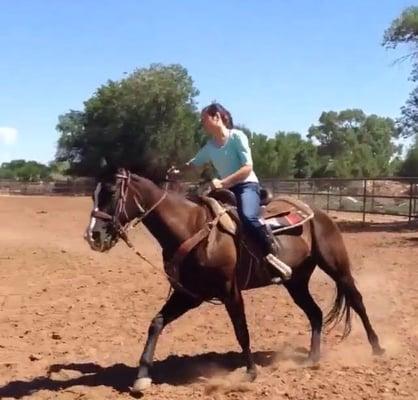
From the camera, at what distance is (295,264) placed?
6875 millimetres

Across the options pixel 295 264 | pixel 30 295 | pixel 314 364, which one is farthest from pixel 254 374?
pixel 30 295

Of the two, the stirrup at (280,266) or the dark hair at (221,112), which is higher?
the dark hair at (221,112)

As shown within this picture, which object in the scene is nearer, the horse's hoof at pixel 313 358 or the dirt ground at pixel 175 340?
the dirt ground at pixel 175 340

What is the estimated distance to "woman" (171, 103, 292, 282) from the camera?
19.8 ft

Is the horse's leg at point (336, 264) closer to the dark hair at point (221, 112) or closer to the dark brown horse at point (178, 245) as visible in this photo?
the dark brown horse at point (178, 245)

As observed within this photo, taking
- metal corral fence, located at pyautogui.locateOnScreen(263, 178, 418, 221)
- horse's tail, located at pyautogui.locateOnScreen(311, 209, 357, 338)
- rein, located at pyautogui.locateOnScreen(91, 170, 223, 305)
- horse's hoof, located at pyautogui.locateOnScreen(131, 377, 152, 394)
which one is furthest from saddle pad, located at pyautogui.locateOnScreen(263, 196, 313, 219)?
metal corral fence, located at pyautogui.locateOnScreen(263, 178, 418, 221)

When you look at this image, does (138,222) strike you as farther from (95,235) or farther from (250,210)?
(250,210)

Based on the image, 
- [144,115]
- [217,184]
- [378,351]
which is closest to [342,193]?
[378,351]

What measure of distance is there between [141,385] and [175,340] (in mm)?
1943

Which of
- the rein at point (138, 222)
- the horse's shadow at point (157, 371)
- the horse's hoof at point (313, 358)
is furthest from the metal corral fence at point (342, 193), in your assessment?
the rein at point (138, 222)

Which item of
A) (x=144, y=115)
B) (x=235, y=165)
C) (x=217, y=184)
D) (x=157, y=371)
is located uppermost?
(x=144, y=115)

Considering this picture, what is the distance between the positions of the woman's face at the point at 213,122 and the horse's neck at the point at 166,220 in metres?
0.71

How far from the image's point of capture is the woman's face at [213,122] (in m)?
6.03

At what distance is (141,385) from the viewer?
5.67 m
